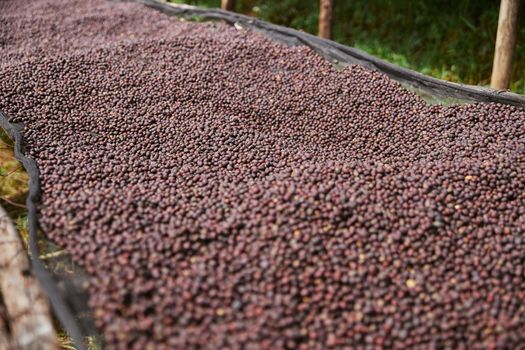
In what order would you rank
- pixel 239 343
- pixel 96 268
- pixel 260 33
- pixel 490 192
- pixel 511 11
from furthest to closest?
pixel 260 33, pixel 511 11, pixel 490 192, pixel 96 268, pixel 239 343

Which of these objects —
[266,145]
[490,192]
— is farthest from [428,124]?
[266,145]

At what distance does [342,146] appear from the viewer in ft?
7.68

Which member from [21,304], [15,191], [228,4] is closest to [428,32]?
[228,4]

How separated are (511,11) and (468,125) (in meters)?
0.97

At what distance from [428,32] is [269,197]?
2849mm

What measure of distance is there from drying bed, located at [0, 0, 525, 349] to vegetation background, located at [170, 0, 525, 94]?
113 cm

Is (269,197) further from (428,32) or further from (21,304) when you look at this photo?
(428,32)

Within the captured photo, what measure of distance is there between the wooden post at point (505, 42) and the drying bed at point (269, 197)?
2.16 ft

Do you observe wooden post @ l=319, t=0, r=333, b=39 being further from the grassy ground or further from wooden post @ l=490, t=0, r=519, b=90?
the grassy ground

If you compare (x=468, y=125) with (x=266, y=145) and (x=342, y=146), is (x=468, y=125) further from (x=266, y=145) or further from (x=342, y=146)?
(x=266, y=145)

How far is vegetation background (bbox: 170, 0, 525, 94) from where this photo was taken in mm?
3500

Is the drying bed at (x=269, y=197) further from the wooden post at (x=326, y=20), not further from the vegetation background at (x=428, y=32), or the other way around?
the vegetation background at (x=428, y=32)

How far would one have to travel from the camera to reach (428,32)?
3.88 meters

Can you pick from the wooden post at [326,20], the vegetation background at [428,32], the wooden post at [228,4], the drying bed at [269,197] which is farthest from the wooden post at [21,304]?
the wooden post at [228,4]
